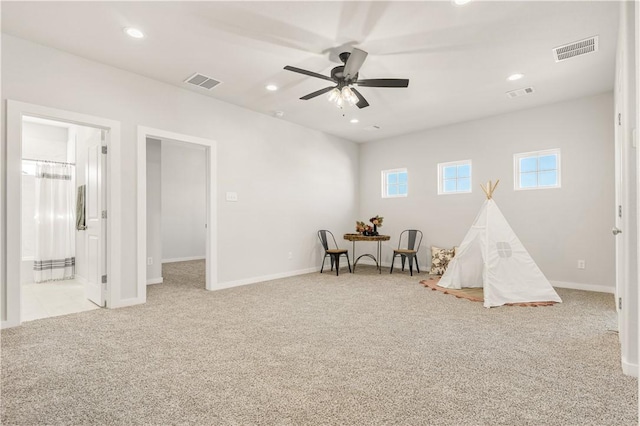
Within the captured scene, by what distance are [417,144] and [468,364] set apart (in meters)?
5.06

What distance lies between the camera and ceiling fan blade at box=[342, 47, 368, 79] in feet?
10.2

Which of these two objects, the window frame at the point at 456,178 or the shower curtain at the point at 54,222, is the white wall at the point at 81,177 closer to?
the shower curtain at the point at 54,222

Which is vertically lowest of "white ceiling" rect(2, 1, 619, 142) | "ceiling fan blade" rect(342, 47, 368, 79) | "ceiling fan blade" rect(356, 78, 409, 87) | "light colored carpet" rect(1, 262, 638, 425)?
"light colored carpet" rect(1, 262, 638, 425)

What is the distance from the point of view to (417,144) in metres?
6.59

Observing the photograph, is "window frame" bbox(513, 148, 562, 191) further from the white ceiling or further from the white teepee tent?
the white teepee tent

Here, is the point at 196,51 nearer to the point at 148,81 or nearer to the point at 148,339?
the point at 148,81

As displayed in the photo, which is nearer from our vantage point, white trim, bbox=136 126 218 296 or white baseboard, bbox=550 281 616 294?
white trim, bbox=136 126 218 296

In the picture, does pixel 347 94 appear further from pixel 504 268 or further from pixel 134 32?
pixel 504 268

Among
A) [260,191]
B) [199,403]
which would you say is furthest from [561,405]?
[260,191]

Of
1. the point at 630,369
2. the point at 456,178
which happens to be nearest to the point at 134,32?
the point at 630,369

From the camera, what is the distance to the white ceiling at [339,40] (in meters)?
2.72

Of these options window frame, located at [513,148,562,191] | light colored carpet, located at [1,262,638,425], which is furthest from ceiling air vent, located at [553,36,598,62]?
light colored carpet, located at [1,262,638,425]

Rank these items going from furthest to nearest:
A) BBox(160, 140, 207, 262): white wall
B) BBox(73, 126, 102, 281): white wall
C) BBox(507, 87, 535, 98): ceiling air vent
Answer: BBox(160, 140, 207, 262): white wall, BBox(73, 126, 102, 281): white wall, BBox(507, 87, 535, 98): ceiling air vent

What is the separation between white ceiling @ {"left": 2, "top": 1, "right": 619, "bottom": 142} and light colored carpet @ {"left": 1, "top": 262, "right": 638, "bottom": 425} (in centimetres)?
279
